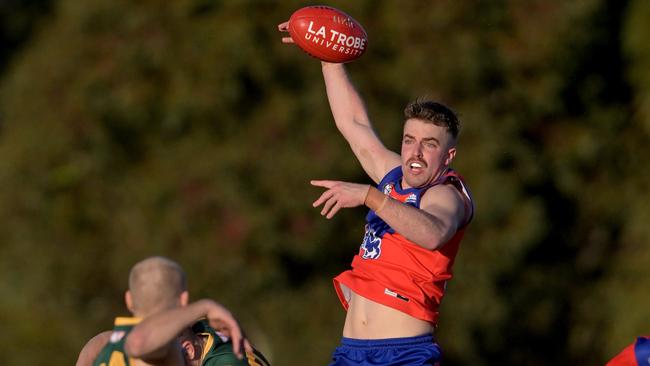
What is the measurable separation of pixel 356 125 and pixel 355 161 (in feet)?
20.9

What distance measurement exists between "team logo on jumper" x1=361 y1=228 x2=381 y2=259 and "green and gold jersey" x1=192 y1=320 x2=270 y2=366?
679 mm

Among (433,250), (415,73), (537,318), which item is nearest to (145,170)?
(415,73)

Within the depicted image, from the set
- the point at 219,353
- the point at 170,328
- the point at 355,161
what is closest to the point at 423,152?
the point at 219,353

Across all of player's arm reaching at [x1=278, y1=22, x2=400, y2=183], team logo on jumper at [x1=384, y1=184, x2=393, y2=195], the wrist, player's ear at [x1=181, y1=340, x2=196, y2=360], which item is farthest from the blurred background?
the wrist

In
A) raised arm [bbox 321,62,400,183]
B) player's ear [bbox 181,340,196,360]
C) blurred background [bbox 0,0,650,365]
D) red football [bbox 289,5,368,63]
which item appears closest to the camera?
player's ear [bbox 181,340,196,360]

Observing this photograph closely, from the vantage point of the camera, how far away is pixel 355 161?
13016 millimetres

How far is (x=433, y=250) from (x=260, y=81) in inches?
318

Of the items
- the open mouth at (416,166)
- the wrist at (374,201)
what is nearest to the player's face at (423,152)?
the open mouth at (416,166)

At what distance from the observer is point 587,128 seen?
13.3 meters

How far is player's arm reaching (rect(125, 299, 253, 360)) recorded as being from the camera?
4.86 m

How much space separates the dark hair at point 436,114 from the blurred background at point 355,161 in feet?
22.4

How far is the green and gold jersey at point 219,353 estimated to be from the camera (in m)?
5.84

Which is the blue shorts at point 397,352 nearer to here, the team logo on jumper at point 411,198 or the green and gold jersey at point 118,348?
the team logo on jumper at point 411,198

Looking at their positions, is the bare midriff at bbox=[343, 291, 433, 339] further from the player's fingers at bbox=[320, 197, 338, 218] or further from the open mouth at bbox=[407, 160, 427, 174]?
the player's fingers at bbox=[320, 197, 338, 218]
